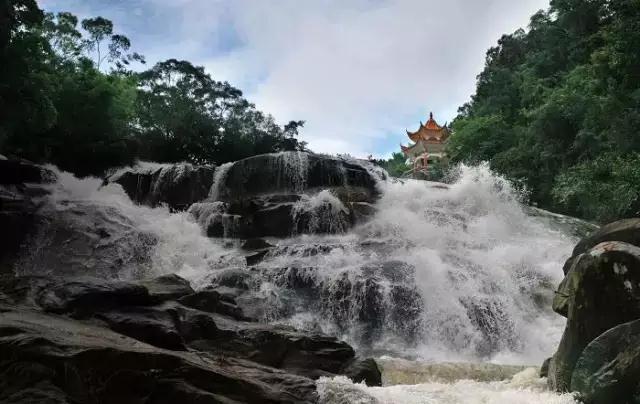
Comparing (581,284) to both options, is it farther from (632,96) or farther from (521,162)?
(521,162)

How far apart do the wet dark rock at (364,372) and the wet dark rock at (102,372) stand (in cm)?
→ 144

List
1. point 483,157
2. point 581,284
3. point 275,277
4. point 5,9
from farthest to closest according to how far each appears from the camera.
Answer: point 483,157 → point 5,9 → point 275,277 → point 581,284

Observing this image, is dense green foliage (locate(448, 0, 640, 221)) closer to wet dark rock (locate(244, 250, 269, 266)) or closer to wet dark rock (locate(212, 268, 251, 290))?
wet dark rock (locate(244, 250, 269, 266))

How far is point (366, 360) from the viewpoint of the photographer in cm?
681

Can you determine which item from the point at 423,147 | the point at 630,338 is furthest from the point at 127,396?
the point at 423,147

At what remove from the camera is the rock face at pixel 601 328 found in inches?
197

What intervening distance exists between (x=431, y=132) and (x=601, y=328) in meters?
45.1

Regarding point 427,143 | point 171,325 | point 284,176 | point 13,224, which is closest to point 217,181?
point 284,176

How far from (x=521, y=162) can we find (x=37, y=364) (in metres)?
22.9

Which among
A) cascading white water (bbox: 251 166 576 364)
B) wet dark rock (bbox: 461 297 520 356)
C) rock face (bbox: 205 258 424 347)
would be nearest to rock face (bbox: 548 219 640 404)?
cascading white water (bbox: 251 166 576 364)

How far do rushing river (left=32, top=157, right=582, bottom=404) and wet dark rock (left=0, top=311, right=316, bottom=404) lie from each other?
46.3 inches

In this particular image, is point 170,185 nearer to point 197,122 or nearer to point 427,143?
point 197,122

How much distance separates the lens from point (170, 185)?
67.6ft

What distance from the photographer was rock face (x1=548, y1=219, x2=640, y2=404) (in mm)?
4992
